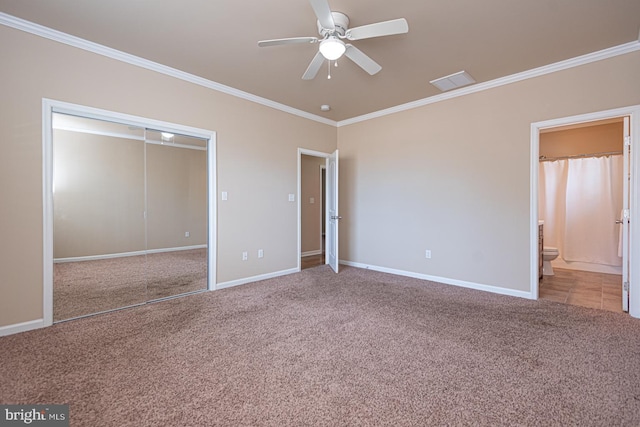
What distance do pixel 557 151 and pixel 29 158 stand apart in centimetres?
739

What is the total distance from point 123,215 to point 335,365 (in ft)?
10.3

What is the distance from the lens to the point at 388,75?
11.3ft

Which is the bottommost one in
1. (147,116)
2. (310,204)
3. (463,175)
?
(310,204)

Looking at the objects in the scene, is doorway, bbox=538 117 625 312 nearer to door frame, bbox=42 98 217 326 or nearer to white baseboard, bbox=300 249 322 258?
white baseboard, bbox=300 249 322 258

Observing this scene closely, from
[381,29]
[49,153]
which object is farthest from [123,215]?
[381,29]

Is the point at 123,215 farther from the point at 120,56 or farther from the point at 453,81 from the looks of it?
the point at 453,81

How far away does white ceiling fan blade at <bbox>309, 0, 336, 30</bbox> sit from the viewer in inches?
73.9

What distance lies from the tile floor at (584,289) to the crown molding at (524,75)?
265 cm

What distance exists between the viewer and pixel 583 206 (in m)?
4.98

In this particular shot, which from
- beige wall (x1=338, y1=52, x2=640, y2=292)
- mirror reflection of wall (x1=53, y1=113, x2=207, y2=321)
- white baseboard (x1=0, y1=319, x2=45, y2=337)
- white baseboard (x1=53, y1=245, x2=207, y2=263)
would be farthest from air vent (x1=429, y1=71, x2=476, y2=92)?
white baseboard (x1=0, y1=319, x2=45, y2=337)

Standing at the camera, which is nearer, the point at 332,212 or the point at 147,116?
the point at 147,116

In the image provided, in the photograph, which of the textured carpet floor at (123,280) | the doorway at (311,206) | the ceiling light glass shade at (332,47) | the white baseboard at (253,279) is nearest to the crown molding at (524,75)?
the doorway at (311,206)

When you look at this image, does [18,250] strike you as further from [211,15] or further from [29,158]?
[211,15]

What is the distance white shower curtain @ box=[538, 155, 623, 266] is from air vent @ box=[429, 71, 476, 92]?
9.73 ft
